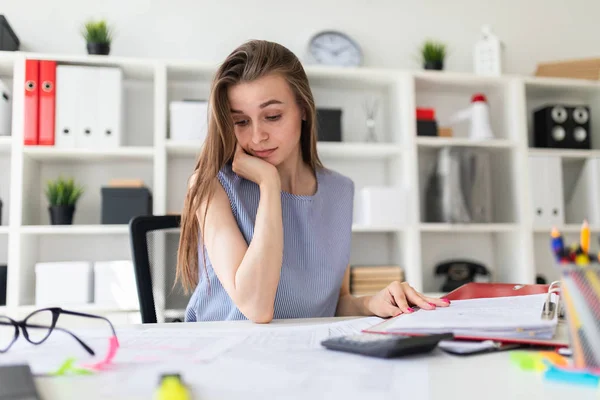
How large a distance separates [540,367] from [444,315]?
25cm

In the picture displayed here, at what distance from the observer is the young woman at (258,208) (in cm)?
116

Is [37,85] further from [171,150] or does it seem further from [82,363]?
[82,363]

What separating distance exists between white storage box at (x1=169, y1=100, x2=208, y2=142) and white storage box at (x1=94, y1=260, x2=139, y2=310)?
612 millimetres

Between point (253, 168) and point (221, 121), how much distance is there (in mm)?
124

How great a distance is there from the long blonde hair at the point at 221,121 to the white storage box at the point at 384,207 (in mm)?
1242

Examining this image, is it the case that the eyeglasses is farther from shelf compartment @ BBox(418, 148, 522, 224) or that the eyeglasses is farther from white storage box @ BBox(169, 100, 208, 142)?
shelf compartment @ BBox(418, 148, 522, 224)

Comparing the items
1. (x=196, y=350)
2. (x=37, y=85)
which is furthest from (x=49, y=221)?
(x=196, y=350)

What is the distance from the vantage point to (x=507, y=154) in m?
2.88

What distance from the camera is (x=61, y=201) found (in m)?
2.46

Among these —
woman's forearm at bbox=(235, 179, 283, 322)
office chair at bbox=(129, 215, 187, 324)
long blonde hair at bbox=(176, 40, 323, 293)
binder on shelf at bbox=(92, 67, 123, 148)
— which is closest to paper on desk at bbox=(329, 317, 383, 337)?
woman's forearm at bbox=(235, 179, 283, 322)

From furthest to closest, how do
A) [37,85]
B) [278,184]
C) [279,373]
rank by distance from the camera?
[37,85], [278,184], [279,373]

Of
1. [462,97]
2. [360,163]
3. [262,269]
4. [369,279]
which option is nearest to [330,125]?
[360,163]

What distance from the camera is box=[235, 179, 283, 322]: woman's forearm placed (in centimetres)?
100

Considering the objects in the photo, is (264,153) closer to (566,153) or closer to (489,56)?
(489,56)
